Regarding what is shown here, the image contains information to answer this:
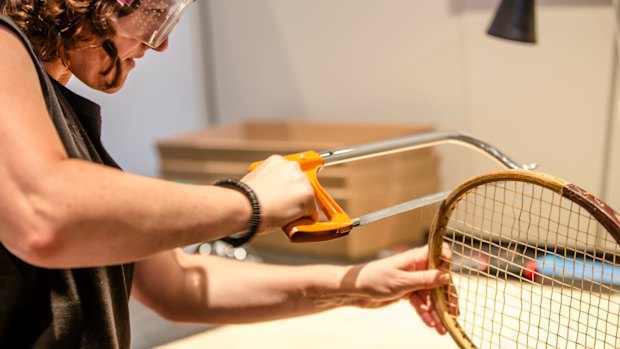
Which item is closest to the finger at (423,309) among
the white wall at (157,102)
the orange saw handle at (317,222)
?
the orange saw handle at (317,222)

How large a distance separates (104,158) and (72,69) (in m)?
0.11

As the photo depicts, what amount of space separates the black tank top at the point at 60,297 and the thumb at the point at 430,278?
1.28 feet

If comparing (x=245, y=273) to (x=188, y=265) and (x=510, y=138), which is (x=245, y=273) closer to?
(x=188, y=265)

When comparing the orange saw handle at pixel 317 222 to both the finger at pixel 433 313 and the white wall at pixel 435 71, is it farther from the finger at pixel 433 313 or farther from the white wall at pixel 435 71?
the white wall at pixel 435 71

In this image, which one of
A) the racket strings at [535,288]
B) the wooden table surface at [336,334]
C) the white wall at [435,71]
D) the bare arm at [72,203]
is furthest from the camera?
the white wall at [435,71]

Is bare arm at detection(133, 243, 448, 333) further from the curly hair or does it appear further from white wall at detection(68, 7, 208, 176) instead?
white wall at detection(68, 7, 208, 176)

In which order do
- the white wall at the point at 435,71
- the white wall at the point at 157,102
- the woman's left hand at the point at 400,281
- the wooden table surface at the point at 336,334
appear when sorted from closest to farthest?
the woman's left hand at the point at 400,281, the wooden table surface at the point at 336,334, the white wall at the point at 435,71, the white wall at the point at 157,102

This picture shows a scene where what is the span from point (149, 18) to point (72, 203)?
10.4 inches

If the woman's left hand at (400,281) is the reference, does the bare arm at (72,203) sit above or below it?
above

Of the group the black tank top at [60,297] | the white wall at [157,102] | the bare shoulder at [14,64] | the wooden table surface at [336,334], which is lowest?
the wooden table surface at [336,334]

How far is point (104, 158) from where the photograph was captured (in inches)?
37.9

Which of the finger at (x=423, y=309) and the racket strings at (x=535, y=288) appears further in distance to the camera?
the finger at (x=423, y=309)

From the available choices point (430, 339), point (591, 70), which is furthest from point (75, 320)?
point (591, 70)

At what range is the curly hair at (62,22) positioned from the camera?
0.83 metres
